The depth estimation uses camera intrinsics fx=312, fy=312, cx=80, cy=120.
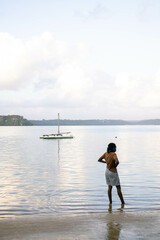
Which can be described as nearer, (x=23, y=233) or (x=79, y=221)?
(x=23, y=233)

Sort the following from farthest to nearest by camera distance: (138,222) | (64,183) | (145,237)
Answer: (64,183) < (138,222) < (145,237)

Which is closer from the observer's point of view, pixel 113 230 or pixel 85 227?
pixel 113 230

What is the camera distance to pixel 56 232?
8281 millimetres

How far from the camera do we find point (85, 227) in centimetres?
874

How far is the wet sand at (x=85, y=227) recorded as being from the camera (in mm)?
7926

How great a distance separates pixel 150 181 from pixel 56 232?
16.6m

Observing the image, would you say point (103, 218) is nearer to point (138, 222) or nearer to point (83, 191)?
point (138, 222)

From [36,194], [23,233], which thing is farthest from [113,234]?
[36,194]

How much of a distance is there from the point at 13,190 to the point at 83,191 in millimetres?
4286

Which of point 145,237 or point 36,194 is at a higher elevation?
point 145,237

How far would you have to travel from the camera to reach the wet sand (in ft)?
26.0

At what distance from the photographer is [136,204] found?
14812mm

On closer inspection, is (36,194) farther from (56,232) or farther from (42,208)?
(56,232)

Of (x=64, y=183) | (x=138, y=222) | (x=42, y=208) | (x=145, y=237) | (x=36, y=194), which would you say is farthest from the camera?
(x=64, y=183)
